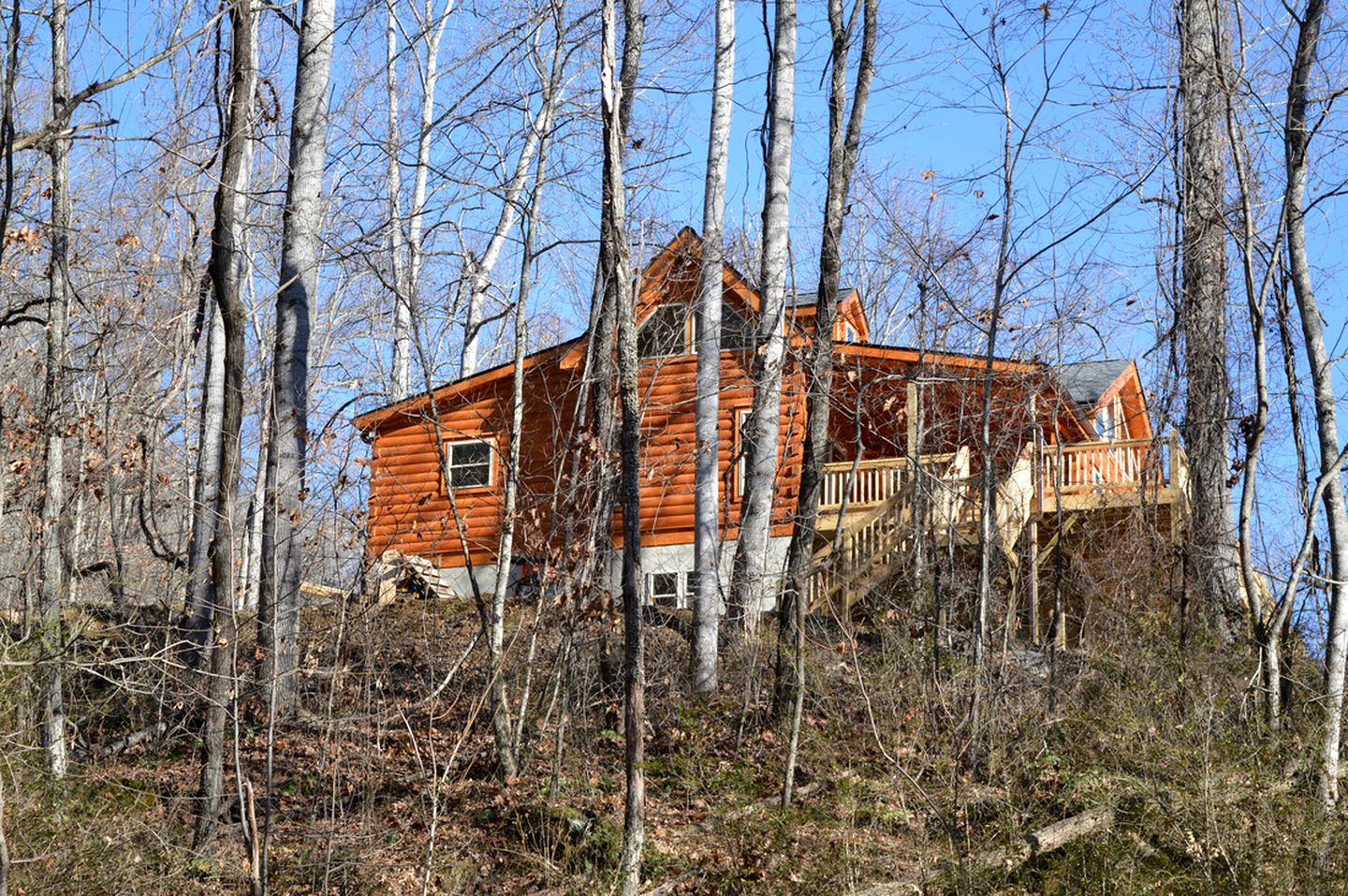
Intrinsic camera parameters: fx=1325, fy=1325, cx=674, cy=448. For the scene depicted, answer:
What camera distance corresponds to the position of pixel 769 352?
13000 millimetres

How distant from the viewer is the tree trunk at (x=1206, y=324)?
12.1 meters

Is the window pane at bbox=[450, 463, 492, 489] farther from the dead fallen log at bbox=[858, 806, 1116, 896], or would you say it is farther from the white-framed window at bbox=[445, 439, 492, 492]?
the dead fallen log at bbox=[858, 806, 1116, 896]

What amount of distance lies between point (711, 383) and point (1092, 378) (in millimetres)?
9320

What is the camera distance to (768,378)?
42.3ft

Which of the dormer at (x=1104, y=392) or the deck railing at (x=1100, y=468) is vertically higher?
the dormer at (x=1104, y=392)

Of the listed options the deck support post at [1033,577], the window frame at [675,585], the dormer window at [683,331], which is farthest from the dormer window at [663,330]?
the deck support post at [1033,577]

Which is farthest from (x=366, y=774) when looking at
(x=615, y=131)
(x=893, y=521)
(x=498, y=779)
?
(x=893, y=521)

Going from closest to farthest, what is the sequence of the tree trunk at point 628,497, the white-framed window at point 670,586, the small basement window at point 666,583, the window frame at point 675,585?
the tree trunk at point 628,497, the white-framed window at point 670,586, the window frame at point 675,585, the small basement window at point 666,583

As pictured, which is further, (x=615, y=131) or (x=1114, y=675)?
(x=1114, y=675)

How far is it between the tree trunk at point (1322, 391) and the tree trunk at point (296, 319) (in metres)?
7.69

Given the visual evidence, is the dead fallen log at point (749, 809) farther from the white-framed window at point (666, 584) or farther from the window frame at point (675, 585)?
the white-framed window at point (666, 584)

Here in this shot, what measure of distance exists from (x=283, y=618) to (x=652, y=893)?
4.05 metres

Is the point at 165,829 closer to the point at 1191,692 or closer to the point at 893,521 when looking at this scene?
the point at 1191,692

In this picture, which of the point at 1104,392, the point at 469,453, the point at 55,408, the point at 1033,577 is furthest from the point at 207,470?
the point at 1104,392
